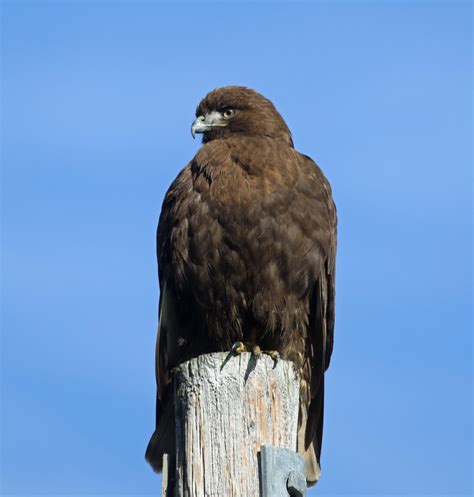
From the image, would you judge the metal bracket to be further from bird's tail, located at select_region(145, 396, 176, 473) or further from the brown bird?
the brown bird

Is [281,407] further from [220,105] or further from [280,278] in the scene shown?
[220,105]

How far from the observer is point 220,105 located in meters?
7.65

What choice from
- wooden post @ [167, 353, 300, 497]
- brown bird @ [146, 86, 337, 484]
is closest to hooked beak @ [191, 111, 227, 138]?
brown bird @ [146, 86, 337, 484]

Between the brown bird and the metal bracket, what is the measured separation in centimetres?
188

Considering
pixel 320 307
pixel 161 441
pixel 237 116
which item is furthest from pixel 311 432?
pixel 237 116

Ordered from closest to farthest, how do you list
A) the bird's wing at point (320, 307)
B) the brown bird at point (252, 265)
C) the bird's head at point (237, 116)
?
1. the brown bird at point (252, 265)
2. the bird's wing at point (320, 307)
3. the bird's head at point (237, 116)

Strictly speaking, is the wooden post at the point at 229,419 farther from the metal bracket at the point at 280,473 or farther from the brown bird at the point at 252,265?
the brown bird at the point at 252,265

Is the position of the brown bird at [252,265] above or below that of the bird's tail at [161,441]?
above

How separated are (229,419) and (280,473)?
11.6 inches

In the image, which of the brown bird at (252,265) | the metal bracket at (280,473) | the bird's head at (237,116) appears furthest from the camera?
the bird's head at (237,116)

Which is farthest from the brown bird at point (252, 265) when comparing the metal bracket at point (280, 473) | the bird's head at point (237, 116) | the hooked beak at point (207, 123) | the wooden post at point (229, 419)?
the metal bracket at point (280, 473)

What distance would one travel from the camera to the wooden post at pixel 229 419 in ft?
14.4

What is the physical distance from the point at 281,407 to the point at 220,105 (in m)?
3.38

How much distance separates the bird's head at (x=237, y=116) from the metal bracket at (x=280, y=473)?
3174mm
